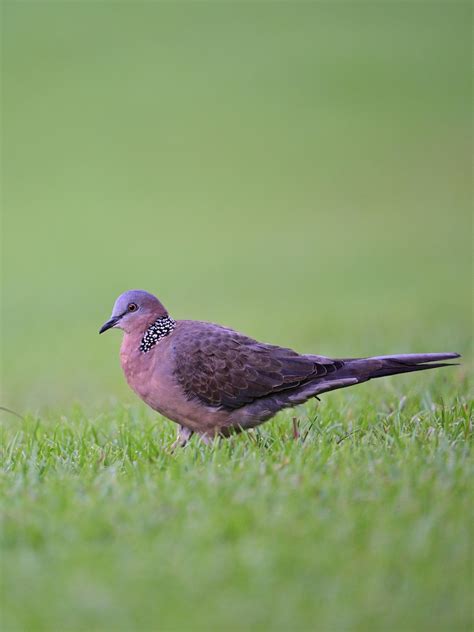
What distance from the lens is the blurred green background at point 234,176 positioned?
14797 millimetres

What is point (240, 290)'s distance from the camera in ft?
60.3

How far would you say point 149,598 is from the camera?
3.47 m

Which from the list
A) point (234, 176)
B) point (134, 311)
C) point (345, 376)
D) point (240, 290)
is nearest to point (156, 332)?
point (134, 311)

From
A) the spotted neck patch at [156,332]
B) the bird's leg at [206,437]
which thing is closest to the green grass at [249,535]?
the bird's leg at [206,437]

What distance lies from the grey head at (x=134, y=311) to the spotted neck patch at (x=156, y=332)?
2.2 inches

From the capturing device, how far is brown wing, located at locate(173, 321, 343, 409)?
5.72 meters

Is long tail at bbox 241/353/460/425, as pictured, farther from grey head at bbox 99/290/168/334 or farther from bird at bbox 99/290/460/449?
grey head at bbox 99/290/168/334

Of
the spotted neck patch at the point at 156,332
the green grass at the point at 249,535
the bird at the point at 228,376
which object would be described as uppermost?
the spotted neck patch at the point at 156,332

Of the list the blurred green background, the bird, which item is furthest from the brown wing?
the blurred green background

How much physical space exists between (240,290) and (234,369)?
1263 cm

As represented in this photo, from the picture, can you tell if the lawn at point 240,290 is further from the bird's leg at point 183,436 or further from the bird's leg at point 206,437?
the bird's leg at point 206,437

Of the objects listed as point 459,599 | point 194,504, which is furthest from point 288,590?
point 194,504

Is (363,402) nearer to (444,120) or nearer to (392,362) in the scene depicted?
(392,362)

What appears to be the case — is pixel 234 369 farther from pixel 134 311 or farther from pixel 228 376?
pixel 134 311
